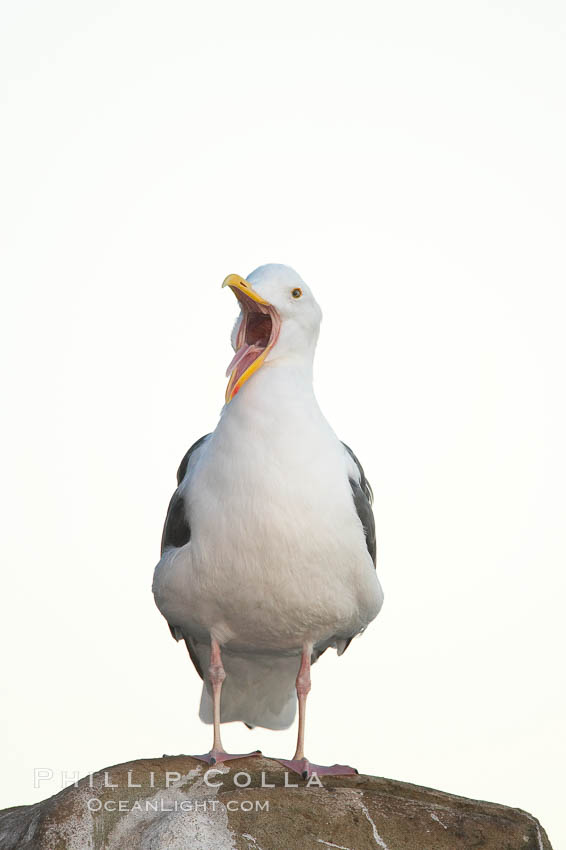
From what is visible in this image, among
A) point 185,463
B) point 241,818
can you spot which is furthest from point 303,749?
point 185,463

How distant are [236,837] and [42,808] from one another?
1.56 m

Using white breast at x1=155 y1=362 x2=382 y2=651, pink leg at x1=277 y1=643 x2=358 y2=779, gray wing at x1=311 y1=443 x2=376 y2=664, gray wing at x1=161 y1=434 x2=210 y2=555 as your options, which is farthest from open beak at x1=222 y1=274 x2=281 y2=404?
pink leg at x1=277 y1=643 x2=358 y2=779

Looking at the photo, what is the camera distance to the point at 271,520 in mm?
10656

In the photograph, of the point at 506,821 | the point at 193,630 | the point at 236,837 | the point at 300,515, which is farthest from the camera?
the point at 193,630

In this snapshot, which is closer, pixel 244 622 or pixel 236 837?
pixel 236 837

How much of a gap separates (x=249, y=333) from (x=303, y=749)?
377 cm

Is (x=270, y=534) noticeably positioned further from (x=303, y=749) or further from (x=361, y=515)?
(x=303, y=749)

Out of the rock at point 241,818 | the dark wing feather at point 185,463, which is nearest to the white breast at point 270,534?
the dark wing feather at point 185,463

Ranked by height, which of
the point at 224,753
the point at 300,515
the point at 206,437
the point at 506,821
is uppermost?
the point at 206,437

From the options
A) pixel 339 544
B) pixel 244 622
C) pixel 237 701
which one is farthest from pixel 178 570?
pixel 237 701

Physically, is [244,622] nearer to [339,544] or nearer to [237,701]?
[339,544]

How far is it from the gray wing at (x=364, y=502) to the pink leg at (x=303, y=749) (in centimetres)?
114

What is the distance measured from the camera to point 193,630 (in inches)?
456

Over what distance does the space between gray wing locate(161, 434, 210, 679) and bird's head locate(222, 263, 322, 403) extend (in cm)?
123
